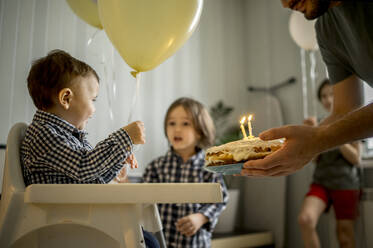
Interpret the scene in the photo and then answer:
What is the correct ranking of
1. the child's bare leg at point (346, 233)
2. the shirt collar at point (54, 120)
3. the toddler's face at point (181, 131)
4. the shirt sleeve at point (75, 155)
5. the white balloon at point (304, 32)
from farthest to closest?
the white balloon at point (304, 32)
the child's bare leg at point (346, 233)
the toddler's face at point (181, 131)
the shirt collar at point (54, 120)
the shirt sleeve at point (75, 155)

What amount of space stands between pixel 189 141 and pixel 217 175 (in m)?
0.24


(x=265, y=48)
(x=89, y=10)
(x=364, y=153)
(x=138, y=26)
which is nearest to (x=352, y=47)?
(x=138, y=26)

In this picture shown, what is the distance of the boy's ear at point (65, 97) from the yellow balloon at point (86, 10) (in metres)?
0.49

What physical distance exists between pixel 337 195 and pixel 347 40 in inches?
49.2

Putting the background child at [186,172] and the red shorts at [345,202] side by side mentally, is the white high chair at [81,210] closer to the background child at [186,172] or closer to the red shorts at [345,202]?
the background child at [186,172]

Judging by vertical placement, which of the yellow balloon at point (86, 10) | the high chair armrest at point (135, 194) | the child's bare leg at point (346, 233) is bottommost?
the child's bare leg at point (346, 233)

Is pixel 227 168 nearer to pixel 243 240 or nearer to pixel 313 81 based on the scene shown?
pixel 243 240

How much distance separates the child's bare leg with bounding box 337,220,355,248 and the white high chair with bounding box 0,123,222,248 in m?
1.64

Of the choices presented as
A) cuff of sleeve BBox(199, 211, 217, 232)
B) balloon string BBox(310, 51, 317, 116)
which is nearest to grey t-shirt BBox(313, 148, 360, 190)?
balloon string BBox(310, 51, 317, 116)

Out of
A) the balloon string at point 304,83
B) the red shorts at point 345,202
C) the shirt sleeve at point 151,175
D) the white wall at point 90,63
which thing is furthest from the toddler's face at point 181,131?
the balloon string at point 304,83

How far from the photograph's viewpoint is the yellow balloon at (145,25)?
3.43 feet

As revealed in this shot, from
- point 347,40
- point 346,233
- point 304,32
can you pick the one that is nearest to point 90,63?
point 347,40

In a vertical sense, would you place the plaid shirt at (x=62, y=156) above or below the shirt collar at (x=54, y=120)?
below

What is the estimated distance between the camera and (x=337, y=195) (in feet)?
6.63
